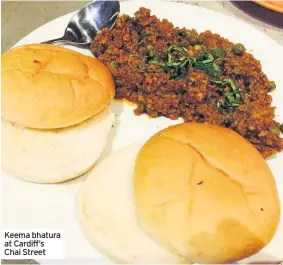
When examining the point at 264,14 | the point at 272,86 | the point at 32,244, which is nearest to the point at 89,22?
the point at 272,86

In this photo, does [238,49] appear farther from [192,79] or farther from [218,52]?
[192,79]

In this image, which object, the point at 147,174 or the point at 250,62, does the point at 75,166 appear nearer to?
the point at 147,174

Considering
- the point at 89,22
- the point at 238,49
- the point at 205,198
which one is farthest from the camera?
the point at 89,22

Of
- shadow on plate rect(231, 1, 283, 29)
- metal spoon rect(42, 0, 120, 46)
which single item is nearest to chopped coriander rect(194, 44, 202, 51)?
metal spoon rect(42, 0, 120, 46)

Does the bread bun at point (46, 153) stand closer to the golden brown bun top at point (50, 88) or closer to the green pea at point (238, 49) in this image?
the golden brown bun top at point (50, 88)

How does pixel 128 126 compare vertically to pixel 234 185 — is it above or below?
below

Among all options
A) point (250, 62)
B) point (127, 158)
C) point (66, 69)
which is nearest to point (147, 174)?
point (127, 158)

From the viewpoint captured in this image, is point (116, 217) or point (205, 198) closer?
point (205, 198)
